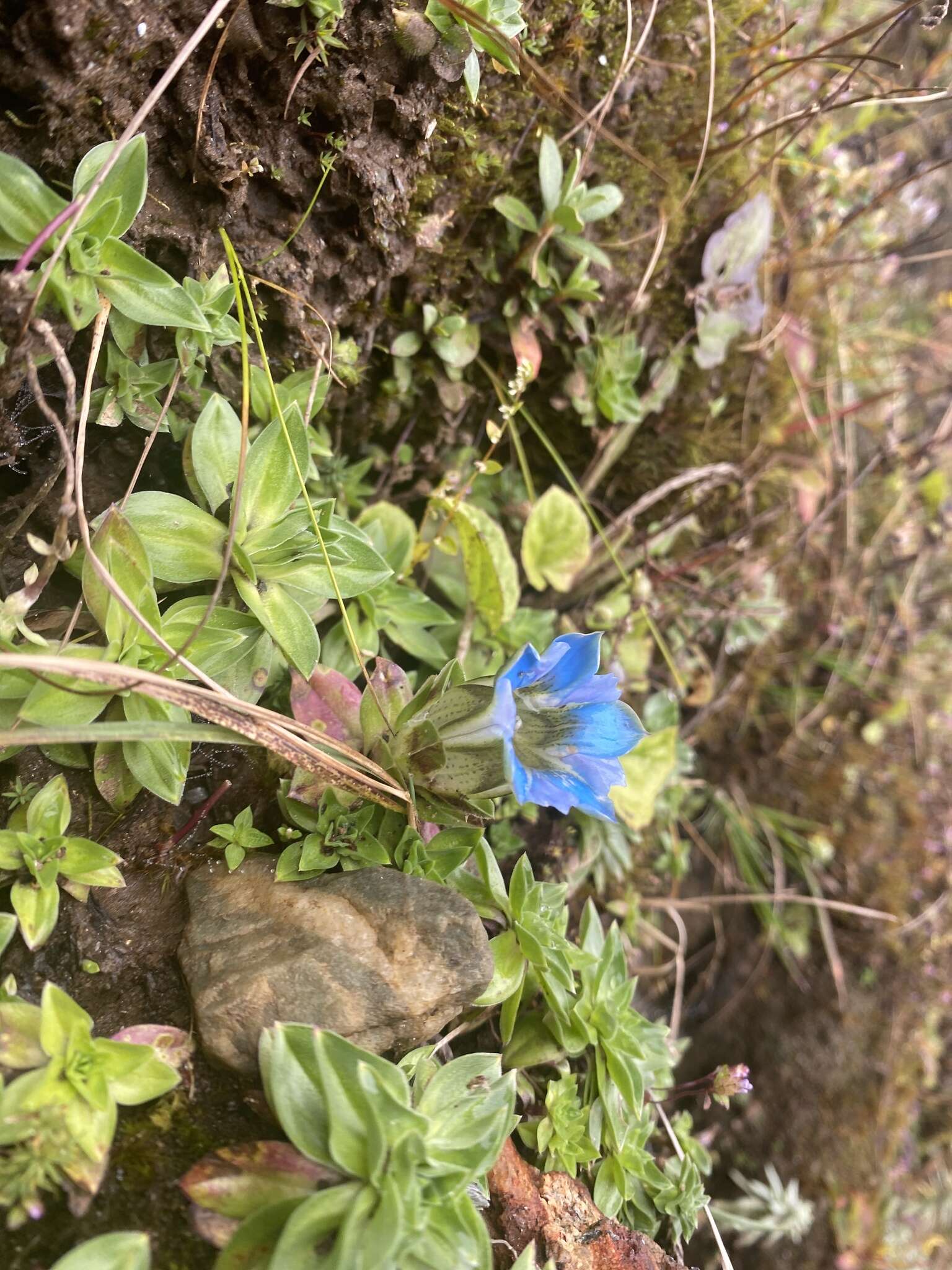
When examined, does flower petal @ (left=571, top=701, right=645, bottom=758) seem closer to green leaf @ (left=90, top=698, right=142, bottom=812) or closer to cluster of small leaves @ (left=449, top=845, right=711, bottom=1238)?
cluster of small leaves @ (left=449, top=845, right=711, bottom=1238)

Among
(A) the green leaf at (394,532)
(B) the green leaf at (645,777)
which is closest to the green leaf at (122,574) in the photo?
(A) the green leaf at (394,532)

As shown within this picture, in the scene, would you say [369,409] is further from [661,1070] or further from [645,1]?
[661,1070]

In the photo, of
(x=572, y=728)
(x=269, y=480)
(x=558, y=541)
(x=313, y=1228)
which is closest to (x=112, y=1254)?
(x=313, y=1228)

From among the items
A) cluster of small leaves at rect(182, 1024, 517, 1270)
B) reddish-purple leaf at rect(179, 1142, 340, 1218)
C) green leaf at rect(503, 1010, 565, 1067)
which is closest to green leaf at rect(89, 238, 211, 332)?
cluster of small leaves at rect(182, 1024, 517, 1270)

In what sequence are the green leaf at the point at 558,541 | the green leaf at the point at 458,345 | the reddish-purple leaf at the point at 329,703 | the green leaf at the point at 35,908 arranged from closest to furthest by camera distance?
the green leaf at the point at 35,908 < the reddish-purple leaf at the point at 329,703 < the green leaf at the point at 458,345 < the green leaf at the point at 558,541

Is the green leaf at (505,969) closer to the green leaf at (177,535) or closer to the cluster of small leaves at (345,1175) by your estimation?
the cluster of small leaves at (345,1175)

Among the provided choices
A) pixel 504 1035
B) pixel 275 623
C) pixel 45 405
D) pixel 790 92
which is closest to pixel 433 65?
pixel 45 405

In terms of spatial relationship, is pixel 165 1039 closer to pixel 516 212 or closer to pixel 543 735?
pixel 543 735
